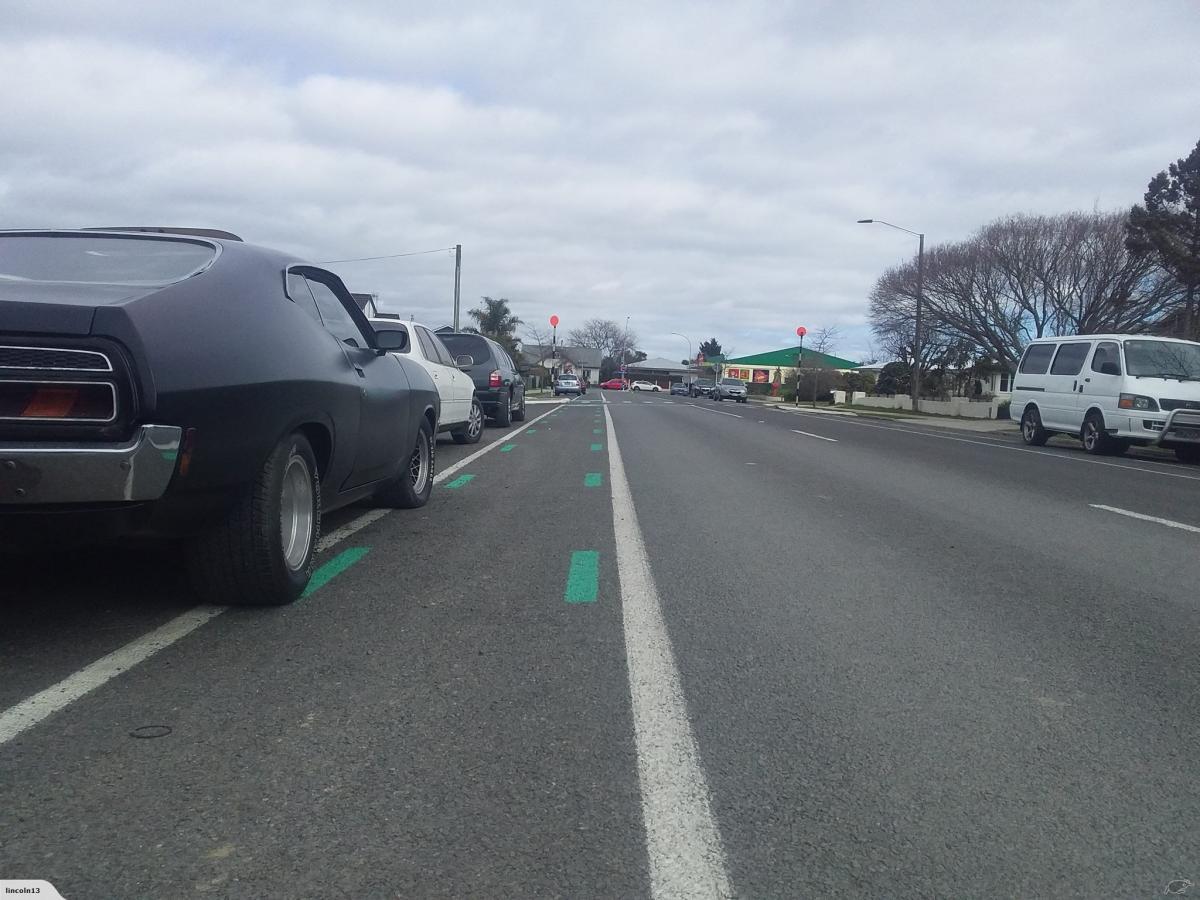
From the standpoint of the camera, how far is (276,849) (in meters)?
2.56

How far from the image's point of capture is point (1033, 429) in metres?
19.7

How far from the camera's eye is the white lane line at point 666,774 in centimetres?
250

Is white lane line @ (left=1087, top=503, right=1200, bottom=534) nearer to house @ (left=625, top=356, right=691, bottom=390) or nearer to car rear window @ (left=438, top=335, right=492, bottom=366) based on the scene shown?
car rear window @ (left=438, top=335, right=492, bottom=366)

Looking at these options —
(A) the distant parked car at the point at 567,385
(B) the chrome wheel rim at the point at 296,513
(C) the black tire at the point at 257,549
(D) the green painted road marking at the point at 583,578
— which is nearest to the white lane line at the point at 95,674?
(C) the black tire at the point at 257,549

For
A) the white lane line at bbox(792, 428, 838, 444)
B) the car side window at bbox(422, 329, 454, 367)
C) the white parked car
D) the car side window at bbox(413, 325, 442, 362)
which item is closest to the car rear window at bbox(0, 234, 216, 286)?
the white parked car

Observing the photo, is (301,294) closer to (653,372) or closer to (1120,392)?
(1120,392)

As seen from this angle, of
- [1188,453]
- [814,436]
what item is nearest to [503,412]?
[814,436]

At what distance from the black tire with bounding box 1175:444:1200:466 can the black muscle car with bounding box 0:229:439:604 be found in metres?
15.3

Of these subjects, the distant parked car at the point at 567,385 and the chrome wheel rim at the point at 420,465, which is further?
the distant parked car at the point at 567,385

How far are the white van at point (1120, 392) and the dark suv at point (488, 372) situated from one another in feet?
34.4

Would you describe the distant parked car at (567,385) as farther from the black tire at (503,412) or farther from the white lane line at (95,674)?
the white lane line at (95,674)

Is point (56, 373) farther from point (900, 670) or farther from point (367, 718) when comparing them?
point (900, 670)

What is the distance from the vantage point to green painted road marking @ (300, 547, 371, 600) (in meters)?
5.32

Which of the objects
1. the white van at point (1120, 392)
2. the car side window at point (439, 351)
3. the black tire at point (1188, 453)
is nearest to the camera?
the car side window at point (439, 351)
